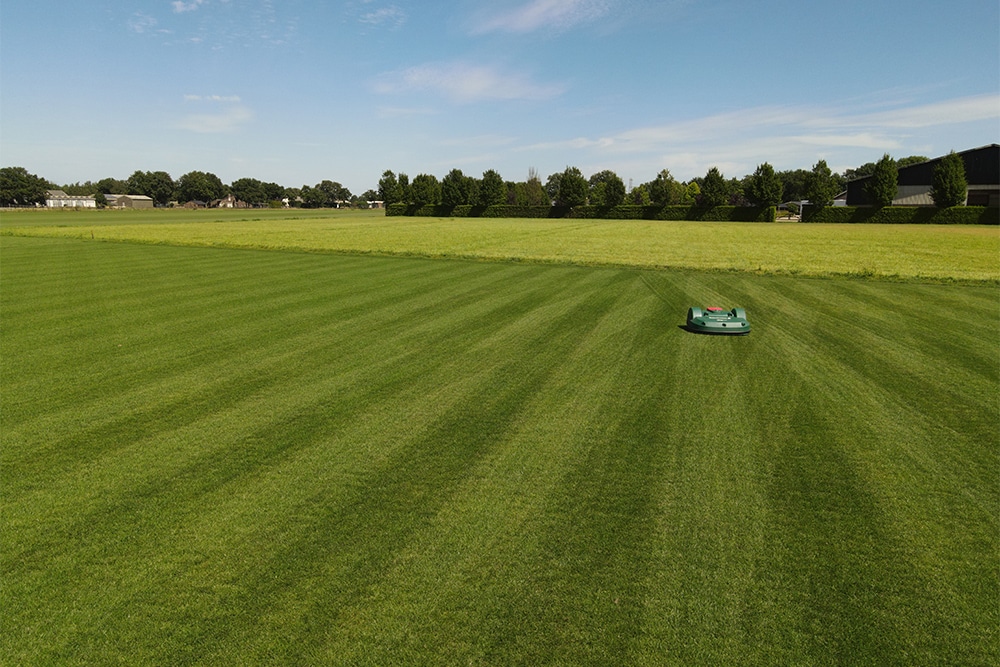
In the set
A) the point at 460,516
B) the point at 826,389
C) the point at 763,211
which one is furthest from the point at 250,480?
the point at 763,211

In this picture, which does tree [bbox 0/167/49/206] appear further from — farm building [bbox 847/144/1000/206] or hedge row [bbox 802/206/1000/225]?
farm building [bbox 847/144/1000/206]

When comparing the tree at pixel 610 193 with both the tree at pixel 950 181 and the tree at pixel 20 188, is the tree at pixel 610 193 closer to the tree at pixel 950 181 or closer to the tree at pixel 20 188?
the tree at pixel 950 181

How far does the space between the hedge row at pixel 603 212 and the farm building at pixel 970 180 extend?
1662 centimetres

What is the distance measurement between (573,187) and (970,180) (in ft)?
200

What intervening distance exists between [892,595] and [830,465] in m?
2.35

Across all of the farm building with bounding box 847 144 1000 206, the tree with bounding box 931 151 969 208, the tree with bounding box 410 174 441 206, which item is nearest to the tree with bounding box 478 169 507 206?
the tree with bounding box 410 174 441 206

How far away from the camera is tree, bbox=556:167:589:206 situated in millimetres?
103750

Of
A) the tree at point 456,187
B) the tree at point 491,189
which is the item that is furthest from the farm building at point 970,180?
the tree at point 456,187

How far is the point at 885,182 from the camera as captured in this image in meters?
75.2

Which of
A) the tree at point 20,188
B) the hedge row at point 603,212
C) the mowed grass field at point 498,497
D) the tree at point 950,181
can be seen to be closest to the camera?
the mowed grass field at point 498,497

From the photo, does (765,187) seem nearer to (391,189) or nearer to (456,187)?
(456,187)

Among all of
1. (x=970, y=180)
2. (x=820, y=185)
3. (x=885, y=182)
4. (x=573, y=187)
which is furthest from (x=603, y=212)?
(x=970, y=180)

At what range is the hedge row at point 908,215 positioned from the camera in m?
69.6

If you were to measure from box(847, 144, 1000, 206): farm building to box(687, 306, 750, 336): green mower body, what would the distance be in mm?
84945
